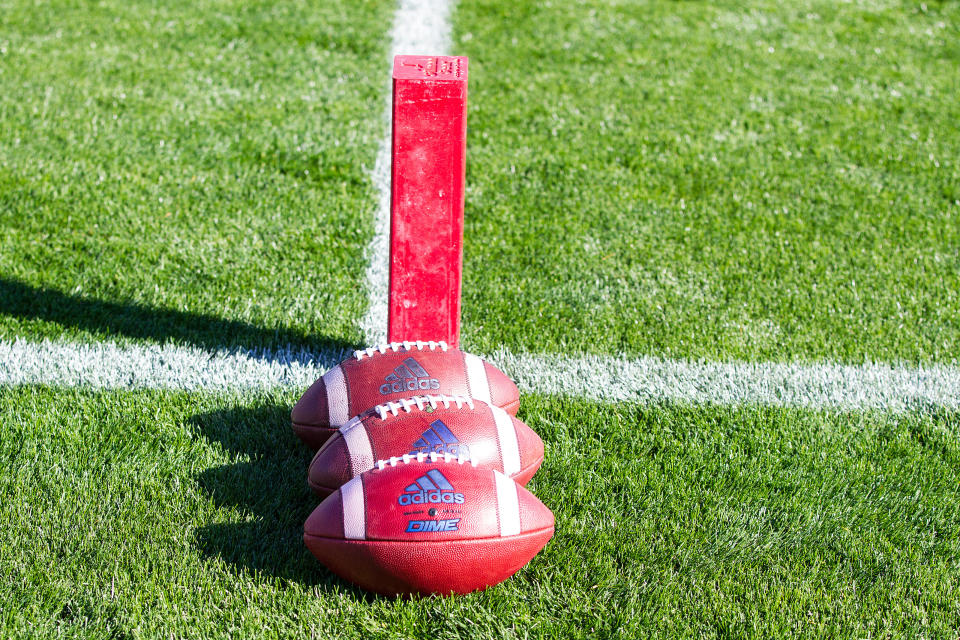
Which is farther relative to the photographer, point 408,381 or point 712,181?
point 712,181

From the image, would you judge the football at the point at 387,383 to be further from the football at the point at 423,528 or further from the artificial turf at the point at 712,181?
the artificial turf at the point at 712,181

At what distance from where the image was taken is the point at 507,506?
2.13m

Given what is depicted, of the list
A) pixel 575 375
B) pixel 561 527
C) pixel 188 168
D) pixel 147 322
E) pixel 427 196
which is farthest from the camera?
pixel 188 168

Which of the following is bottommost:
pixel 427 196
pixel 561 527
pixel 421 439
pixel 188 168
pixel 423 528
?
pixel 561 527

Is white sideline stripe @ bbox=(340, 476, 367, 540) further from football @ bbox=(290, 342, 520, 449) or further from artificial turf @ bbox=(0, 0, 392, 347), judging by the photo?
artificial turf @ bbox=(0, 0, 392, 347)

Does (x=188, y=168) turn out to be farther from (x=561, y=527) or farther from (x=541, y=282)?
(x=561, y=527)

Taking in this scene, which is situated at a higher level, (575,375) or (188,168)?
(188,168)

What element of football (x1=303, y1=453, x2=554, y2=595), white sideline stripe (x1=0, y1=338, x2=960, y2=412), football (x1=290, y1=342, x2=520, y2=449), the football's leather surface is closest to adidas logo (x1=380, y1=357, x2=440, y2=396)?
football (x1=290, y1=342, x2=520, y2=449)

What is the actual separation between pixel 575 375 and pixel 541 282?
2.02ft

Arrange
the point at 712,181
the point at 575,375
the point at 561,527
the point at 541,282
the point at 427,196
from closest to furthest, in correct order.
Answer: the point at 561,527 < the point at 427,196 < the point at 575,375 < the point at 541,282 < the point at 712,181

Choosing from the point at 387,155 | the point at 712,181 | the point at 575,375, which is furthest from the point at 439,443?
the point at 712,181

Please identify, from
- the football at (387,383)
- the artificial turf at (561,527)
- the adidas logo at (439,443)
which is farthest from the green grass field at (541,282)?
the adidas logo at (439,443)

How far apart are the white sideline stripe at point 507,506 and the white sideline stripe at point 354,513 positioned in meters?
0.31

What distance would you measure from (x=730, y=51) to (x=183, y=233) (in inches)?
147
